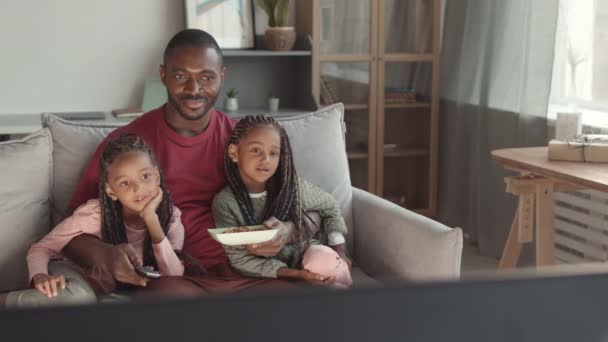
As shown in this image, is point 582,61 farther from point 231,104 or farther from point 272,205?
point 272,205

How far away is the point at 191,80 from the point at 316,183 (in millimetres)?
467

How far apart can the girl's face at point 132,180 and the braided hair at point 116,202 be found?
12 mm

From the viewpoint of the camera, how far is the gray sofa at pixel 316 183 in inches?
69.6

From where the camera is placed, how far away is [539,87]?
3125mm

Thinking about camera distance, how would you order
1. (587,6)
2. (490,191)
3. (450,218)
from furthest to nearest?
(450,218)
(490,191)
(587,6)

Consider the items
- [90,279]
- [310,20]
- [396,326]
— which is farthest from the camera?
[310,20]

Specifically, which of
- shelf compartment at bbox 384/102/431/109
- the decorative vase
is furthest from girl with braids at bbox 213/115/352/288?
shelf compartment at bbox 384/102/431/109

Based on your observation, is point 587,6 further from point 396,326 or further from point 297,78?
point 396,326

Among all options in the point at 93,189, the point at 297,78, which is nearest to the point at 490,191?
the point at 297,78

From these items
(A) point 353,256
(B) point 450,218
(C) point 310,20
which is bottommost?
(B) point 450,218


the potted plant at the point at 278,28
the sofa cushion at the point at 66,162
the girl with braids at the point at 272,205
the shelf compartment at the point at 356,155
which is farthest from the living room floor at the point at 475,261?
the sofa cushion at the point at 66,162

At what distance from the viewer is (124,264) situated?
5.30 feet

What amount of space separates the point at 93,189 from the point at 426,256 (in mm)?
810

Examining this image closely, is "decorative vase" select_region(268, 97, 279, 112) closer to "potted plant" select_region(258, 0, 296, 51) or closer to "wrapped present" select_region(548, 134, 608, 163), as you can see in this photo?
"potted plant" select_region(258, 0, 296, 51)
